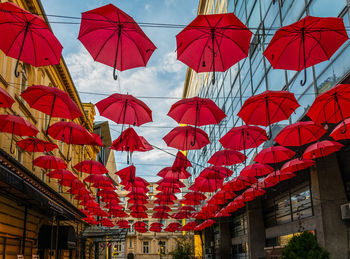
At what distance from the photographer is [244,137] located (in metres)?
13.7

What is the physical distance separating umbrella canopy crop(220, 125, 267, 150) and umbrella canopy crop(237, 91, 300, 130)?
151 cm

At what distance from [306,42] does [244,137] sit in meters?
5.50

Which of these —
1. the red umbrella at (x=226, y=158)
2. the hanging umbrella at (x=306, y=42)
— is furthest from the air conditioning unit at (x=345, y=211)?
the hanging umbrella at (x=306, y=42)

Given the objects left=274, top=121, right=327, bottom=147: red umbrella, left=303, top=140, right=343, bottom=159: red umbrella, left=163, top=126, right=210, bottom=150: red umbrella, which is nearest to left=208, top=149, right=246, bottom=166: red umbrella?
left=163, top=126, right=210, bottom=150: red umbrella

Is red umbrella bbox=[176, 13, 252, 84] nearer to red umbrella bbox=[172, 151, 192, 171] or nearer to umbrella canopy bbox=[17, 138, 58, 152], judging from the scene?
umbrella canopy bbox=[17, 138, 58, 152]

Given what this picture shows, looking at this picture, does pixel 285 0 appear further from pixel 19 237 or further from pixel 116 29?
pixel 19 237

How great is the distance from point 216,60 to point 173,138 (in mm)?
5947

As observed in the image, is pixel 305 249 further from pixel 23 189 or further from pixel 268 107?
pixel 23 189

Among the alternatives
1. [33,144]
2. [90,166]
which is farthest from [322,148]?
[90,166]

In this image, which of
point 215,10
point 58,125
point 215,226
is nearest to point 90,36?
point 58,125

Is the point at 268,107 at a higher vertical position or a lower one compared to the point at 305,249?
higher

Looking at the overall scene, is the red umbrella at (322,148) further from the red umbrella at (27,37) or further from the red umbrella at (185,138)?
the red umbrella at (27,37)

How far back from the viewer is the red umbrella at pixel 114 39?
8195 millimetres

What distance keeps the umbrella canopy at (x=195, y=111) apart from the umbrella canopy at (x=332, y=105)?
9.78ft
